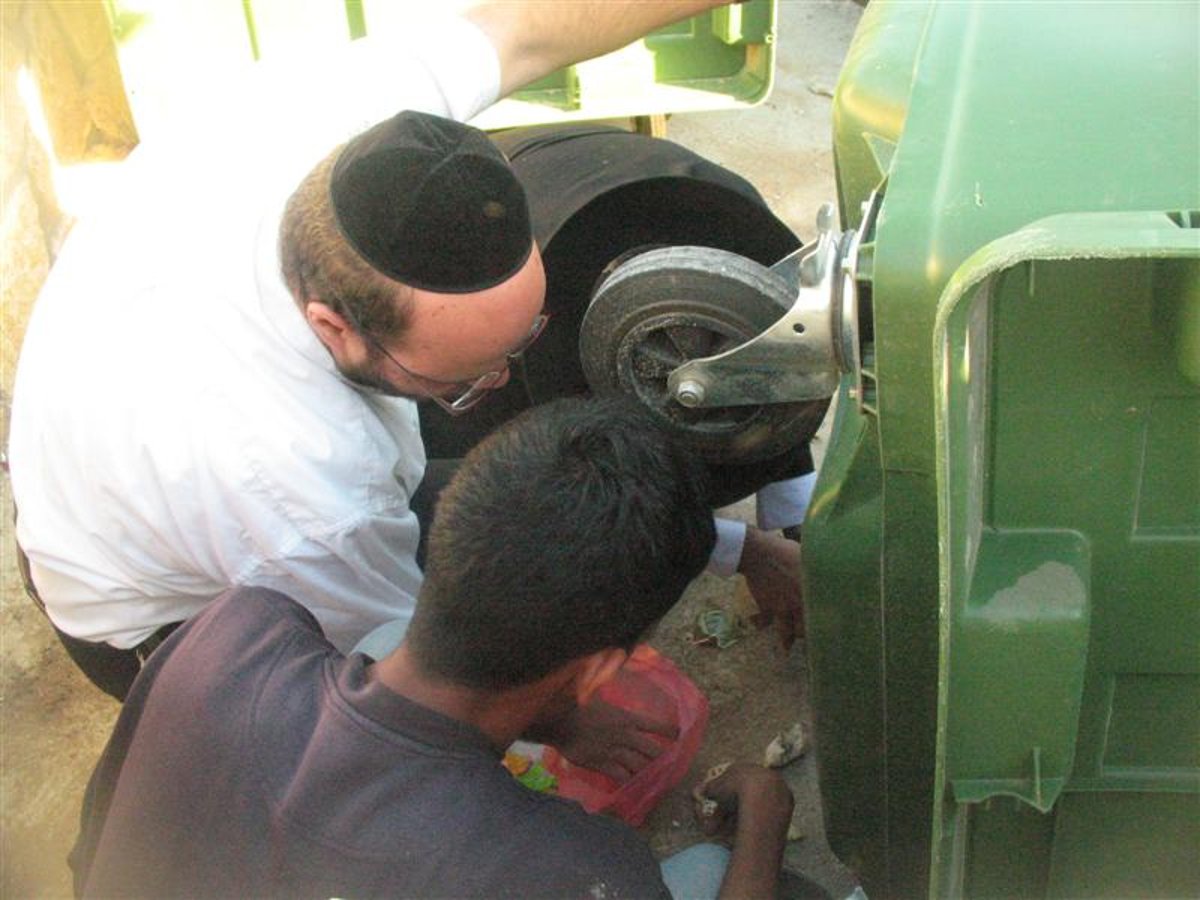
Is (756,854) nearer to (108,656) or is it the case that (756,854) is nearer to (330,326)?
(330,326)

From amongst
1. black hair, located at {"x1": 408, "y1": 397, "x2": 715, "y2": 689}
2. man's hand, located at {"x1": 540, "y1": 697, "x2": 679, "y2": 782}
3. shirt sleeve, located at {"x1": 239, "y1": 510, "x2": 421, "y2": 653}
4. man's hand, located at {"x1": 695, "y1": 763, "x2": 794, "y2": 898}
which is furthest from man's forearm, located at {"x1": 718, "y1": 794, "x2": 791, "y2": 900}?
shirt sleeve, located at {"x1": 239, "y1": 510, "x2": 421, "y2": 653}

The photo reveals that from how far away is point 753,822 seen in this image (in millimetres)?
1997

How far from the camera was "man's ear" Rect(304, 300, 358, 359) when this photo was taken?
→ 2.00m

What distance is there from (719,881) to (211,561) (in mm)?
910

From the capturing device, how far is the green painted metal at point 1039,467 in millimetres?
1357

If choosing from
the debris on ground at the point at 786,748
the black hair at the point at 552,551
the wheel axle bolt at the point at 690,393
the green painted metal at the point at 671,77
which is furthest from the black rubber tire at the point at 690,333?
the green painted metal at the point at 671,77

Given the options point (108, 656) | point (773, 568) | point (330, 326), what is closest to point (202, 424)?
point (330, 326)

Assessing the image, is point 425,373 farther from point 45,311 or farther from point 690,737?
point 690,737

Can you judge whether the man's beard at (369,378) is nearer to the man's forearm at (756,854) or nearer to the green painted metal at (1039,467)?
the green painted metal at (1039,467)

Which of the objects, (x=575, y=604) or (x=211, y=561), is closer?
(x=575, y=604)

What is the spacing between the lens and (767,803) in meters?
2.05

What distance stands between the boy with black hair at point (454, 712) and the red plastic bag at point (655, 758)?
0.88m

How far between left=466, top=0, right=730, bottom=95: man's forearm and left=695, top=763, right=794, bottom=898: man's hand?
1348mm

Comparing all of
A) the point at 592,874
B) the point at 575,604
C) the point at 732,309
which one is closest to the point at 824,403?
the point at 732,309
